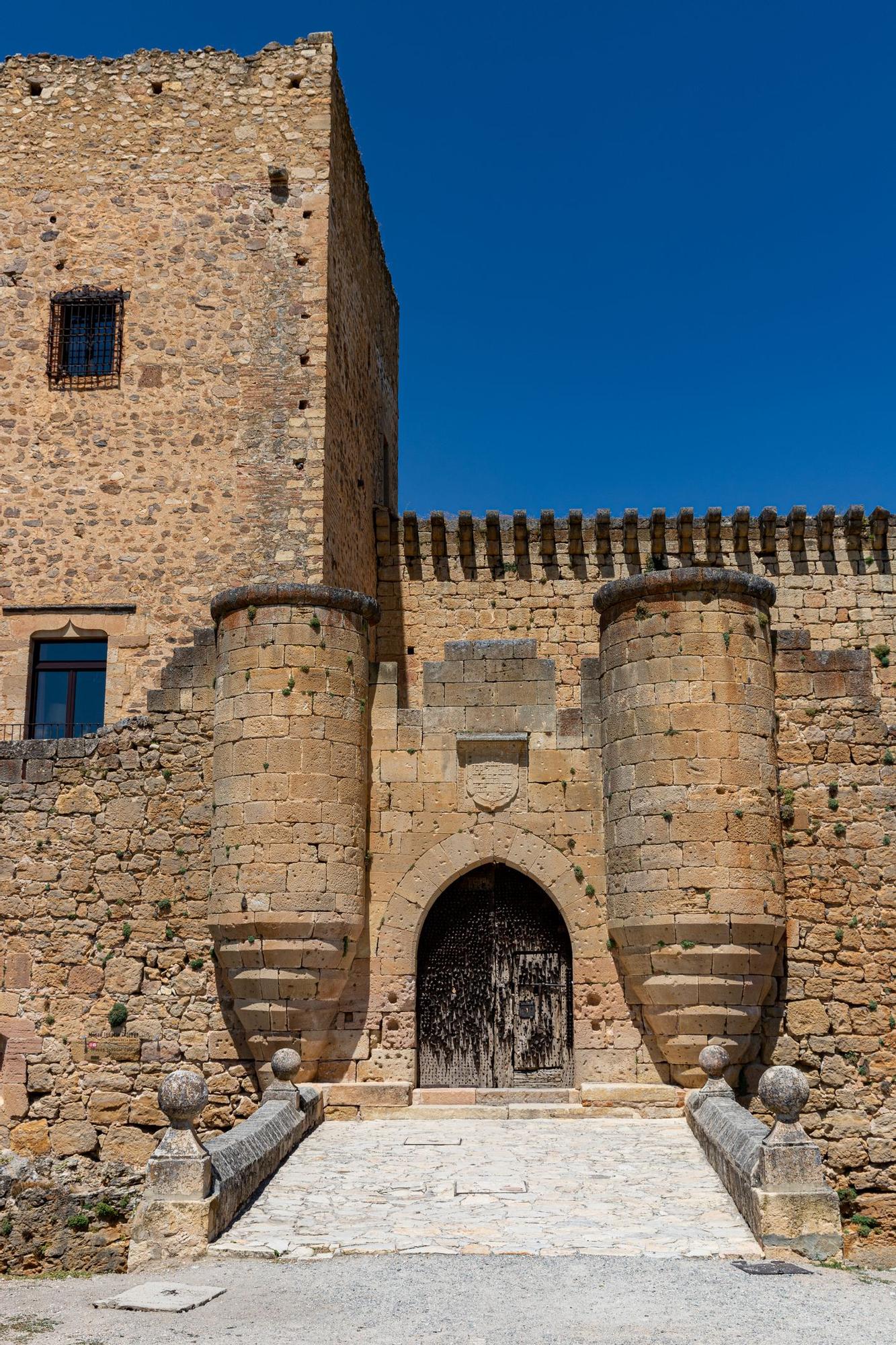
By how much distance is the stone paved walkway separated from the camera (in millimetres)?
8227

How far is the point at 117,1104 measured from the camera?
12.4 metres

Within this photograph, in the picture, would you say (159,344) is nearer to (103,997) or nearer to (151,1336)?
(103,997)

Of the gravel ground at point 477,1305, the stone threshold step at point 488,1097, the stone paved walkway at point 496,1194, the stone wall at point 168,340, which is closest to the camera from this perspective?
the gravel ground at point 477,1305

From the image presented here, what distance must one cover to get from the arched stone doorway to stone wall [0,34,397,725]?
526 centimetres

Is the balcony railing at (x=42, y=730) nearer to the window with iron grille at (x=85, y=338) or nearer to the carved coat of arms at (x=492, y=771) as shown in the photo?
the window with iron grille at (x=85, y=338)

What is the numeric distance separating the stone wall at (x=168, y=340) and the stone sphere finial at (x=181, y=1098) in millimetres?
8506

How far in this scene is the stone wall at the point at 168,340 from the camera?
16812mm

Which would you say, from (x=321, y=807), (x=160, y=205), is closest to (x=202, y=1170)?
(x=321, y=807)

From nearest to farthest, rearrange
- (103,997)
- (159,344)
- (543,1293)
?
(543,1293), (103,997), (159,344)

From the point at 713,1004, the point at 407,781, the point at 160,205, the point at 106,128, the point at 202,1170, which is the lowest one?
the point at 202,1170

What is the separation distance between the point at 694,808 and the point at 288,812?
11.2 feet

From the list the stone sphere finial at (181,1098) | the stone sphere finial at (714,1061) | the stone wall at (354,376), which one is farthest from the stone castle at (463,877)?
the stone wall at (354,376)

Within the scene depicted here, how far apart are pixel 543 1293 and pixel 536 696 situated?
6289 millimetres

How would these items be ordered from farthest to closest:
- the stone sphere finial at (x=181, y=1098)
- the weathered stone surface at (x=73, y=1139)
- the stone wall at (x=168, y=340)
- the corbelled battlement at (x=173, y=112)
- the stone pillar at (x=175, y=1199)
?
the corbelled battlement at (x=173, y=112), the stone wall at (x=168, y=340), the weathered stone surface at (x=73, y=1139), the stone sphere finial at (x=181, y=1098), the stone pillar at (x=175, y=1199)
